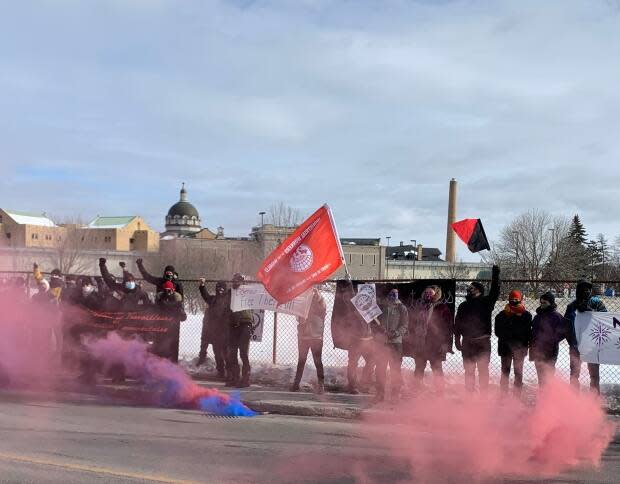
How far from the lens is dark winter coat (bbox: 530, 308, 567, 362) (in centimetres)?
888

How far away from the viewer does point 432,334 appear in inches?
376

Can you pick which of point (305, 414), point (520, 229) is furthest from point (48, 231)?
point (305, 414)

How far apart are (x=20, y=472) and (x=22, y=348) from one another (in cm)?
635

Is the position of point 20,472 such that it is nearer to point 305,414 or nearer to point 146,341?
point 305,414

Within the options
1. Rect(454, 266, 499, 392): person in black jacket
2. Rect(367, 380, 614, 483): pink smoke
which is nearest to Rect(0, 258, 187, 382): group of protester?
Rect(367, 380, 614, 483): pink smoke

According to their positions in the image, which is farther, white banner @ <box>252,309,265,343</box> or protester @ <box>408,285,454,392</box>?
white banner @ <box>252,309,265,343</box>

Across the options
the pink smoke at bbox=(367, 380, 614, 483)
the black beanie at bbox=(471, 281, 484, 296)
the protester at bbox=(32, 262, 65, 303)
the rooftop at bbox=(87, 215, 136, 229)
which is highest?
the rooftop at bbox=(87, 215, 136, 229)

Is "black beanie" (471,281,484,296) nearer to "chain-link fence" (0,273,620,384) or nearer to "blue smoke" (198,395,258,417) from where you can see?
"chain-link fence" (0,273,620,384)

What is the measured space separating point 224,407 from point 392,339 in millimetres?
2652

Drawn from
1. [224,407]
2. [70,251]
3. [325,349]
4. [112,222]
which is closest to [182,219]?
[112,222]

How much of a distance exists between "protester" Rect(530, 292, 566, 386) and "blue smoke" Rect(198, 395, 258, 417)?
4.04m

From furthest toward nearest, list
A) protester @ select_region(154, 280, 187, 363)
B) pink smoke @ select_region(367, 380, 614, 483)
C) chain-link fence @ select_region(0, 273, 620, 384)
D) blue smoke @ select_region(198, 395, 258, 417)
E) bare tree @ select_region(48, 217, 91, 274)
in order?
1. bare tree @ select_region(48, 217, 91, 274)
2. chain-link fence @ select_region(0, 273, 620, 384)
3. protester @ select_region(154, 280, 187, 363)
4. blue smoke @ select_region(198, 395, 258, 417)
5. pink smoke @ select_region(367, 380, 614, 483)

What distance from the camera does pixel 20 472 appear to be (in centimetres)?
556

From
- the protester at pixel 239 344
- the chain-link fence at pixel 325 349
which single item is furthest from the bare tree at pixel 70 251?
the protester at pixel 239 344
